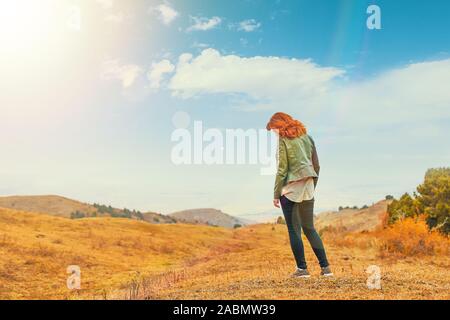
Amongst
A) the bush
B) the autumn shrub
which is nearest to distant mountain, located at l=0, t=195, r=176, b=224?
the bush

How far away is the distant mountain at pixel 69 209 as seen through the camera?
6138 cm

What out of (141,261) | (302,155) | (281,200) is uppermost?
(302,155)

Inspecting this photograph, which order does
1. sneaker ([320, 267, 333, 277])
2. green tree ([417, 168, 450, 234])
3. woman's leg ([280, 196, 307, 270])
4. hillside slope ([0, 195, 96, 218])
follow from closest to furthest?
woman's leg ([280, 196, 307, 270]) → sneaker ([320, 267, 333, 277]) → green tree ([417, 168, 450, 234]) → hillside slope ([0, 195, 96, 218])

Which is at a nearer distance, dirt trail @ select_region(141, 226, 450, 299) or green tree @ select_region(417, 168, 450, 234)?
dirt trail @ select_region(141, 226, 450, 299)

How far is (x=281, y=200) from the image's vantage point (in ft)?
30.0

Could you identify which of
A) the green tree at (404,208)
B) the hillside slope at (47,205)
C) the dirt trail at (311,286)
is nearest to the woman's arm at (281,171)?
the dirt trail at (311,286)

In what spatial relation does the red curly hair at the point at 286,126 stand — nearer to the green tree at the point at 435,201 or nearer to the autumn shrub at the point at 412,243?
the autumn shrub at the point at 412,243

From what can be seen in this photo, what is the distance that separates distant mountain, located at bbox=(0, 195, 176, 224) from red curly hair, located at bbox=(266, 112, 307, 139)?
169 feet

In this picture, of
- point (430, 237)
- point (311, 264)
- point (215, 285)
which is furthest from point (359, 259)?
point (215, 285)

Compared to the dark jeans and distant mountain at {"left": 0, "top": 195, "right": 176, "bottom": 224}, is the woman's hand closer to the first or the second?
the dark jeans

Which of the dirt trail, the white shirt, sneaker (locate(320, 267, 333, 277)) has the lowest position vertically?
the dirt trail

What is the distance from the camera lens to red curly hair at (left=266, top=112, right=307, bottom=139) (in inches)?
364

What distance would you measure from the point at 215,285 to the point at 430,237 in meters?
10.5
